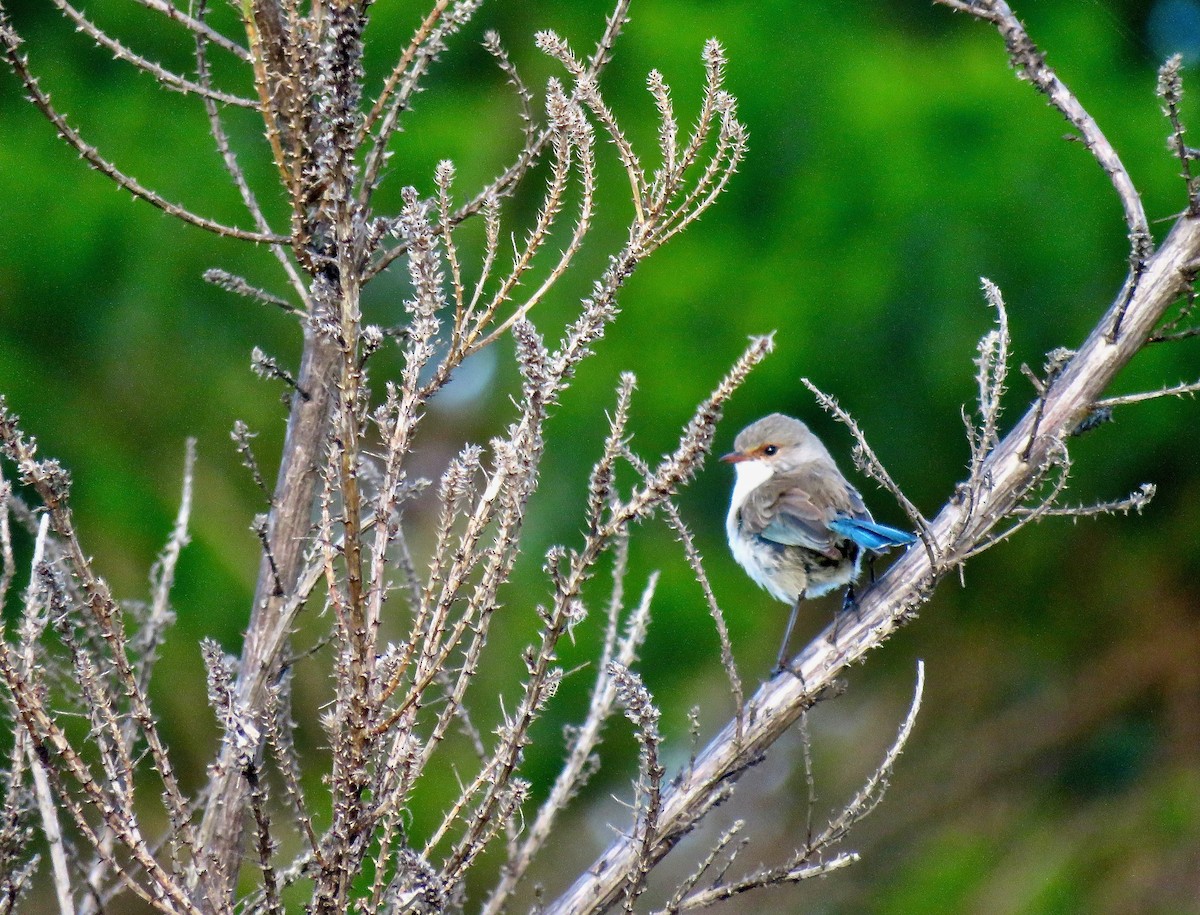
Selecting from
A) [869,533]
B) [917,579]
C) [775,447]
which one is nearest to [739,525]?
[775,447]

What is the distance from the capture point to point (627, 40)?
6.01m

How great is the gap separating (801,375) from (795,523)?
5.78 ft

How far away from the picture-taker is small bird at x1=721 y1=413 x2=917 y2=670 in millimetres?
3645

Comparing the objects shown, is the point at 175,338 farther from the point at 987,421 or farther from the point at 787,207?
the point at 987,421

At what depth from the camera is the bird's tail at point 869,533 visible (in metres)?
3.21

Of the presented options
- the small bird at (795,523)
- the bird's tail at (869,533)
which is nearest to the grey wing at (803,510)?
the small bird at (795,523)

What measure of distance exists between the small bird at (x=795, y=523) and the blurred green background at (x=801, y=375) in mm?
1111

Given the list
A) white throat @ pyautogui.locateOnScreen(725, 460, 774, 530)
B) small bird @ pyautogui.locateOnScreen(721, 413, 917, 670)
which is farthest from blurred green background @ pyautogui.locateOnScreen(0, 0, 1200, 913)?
small bird @ pyautogui.locateOnScreen(721, 413, 917, 670)

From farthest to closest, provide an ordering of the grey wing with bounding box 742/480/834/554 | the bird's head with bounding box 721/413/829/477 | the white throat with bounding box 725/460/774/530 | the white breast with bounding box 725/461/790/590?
the bird's head with bounding box 721/413/829/477, the white throat with bounding box 725/460/774/530, the white breast with bounding box 725/461/790/590, the grey wing with bounding box 742/480/834/554

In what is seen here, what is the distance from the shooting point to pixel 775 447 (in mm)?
4305

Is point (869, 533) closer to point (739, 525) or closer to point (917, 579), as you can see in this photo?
point (739, 525)

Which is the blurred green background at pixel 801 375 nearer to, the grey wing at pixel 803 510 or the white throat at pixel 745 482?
the white throat at pixel 745 482

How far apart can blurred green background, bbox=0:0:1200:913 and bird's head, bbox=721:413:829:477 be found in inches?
40.4

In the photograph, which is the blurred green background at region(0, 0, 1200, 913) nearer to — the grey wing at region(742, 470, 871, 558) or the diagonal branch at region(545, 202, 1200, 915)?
the grey wing at region(742, 470, 871, 558)
